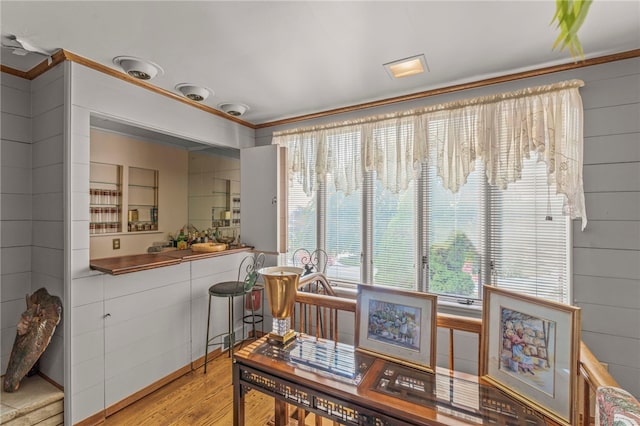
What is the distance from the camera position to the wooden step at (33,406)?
1.82m

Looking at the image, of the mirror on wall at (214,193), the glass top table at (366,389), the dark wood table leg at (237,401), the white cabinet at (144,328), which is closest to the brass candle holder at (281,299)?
the glass top table at (366,389)

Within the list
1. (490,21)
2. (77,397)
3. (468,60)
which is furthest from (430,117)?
(77,397)

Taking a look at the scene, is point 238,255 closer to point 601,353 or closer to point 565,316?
point 565,316

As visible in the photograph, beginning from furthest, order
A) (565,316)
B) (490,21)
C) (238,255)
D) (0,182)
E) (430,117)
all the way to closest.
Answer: (238,255) → (430,117) → (0,182) → (490,21) → (565,316)

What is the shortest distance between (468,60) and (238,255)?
2795 millimetres

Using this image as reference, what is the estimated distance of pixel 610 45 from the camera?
1859 mm

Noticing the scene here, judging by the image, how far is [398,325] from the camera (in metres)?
1.46

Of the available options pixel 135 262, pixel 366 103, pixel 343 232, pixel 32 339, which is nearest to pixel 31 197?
pixel 135 262

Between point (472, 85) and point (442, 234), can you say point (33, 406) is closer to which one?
point (442, 234)

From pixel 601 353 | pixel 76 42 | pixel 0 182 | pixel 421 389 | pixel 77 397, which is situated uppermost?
pixel 76 42

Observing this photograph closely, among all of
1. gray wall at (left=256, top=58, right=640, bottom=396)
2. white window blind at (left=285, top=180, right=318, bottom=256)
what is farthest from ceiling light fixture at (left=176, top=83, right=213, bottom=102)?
gray wall at (left=256, top=58, right=640, bottom=396)

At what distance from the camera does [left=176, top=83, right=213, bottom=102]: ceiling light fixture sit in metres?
2.43

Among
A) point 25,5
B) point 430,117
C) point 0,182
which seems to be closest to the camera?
point 25,5

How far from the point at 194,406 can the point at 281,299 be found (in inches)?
55.5
